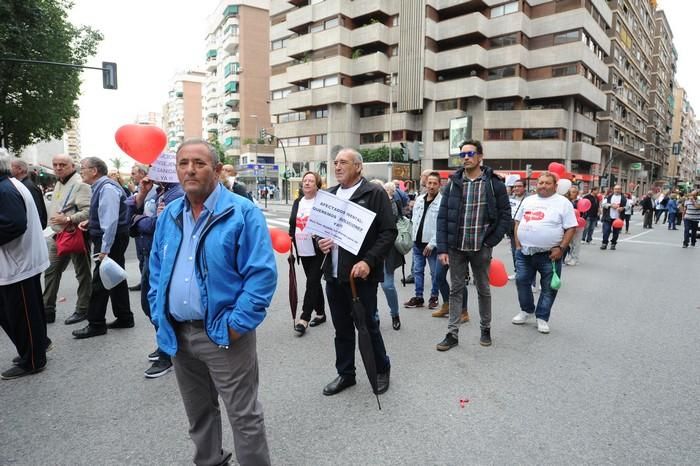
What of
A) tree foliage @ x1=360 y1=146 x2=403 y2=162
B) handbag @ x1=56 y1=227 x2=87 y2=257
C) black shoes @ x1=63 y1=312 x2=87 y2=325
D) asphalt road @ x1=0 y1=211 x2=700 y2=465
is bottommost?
asphalt road @ x1=0 y1=211 x2=700 y2=465

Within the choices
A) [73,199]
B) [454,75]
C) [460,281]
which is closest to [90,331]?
[73,199]

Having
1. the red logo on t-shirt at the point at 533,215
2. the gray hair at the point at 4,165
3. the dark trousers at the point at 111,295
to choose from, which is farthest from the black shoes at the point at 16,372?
the red logo on t-shirt at the point at 533,215

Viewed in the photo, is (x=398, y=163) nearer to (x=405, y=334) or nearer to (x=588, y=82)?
(x=588, y=82)

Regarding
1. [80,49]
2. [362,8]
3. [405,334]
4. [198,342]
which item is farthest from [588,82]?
[198,342]

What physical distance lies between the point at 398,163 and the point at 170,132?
9596 centimetres

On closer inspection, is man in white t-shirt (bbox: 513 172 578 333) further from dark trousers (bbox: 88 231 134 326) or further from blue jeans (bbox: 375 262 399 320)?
dark trousers (bbox: 88 231 134 326)

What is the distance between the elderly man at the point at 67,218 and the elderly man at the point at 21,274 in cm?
109

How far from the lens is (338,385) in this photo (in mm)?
3375

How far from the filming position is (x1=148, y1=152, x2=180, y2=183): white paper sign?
3.63 m

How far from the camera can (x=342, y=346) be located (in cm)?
342

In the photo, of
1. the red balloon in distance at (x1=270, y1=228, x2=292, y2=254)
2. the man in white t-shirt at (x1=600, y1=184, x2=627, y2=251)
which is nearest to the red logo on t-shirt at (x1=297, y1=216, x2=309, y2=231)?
the red balloon in distance at (x1=270, y1=228, x2=292, y2=254)

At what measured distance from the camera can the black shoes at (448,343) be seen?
4.27 meters

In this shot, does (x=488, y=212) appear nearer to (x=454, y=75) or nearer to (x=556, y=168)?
(x=556, y=168)

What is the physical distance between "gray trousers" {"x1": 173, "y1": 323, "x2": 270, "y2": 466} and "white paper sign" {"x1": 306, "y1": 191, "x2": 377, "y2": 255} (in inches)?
45.4
